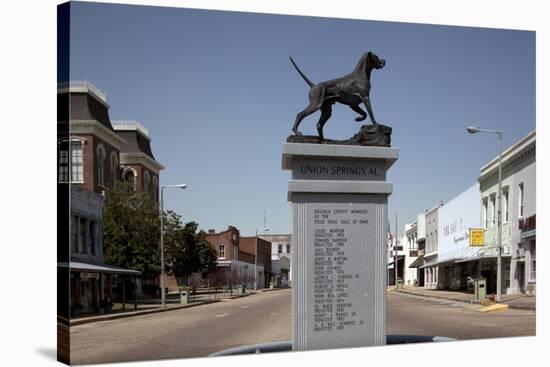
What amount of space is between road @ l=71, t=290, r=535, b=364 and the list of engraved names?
8.36ft

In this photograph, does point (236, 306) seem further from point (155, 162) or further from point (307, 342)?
point (307, 342)

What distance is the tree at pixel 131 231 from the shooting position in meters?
21.2

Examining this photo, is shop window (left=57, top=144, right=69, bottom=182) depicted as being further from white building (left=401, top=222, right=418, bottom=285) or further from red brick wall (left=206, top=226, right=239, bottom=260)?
white building (left=401, top=222, right=418, bottom=285)

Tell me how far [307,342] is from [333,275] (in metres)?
1.28

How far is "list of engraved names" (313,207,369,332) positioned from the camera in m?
13.7

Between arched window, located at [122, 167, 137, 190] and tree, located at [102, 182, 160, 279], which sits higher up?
arched window, located at [122, 167, 137, 190]

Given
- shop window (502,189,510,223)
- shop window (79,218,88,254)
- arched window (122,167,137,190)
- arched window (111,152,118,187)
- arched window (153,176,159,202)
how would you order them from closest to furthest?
shop window (79,218,88,254), arched window (153,176,159,202), arched window (111,152,118,187), arched window (122,167,137,190), shop window (502,189,510,223)

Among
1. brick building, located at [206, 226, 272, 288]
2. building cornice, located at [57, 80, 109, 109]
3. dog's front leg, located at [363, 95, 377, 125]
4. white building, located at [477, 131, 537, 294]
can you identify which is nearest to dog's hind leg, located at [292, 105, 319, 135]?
dog's front leg, located at [363, 95, 377, 125]

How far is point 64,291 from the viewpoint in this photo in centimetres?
1315

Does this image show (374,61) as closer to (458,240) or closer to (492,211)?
(492,211)

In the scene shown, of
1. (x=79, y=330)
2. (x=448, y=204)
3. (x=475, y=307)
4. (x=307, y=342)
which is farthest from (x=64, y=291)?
(x=448, y=204)

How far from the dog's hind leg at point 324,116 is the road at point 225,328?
474 centimetres

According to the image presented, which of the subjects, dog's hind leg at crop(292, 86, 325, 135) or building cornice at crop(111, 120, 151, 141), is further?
building cornice at crop(111, 120, 151, 141)

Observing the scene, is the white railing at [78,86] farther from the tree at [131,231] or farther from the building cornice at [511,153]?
the building cornice at [511,153]
